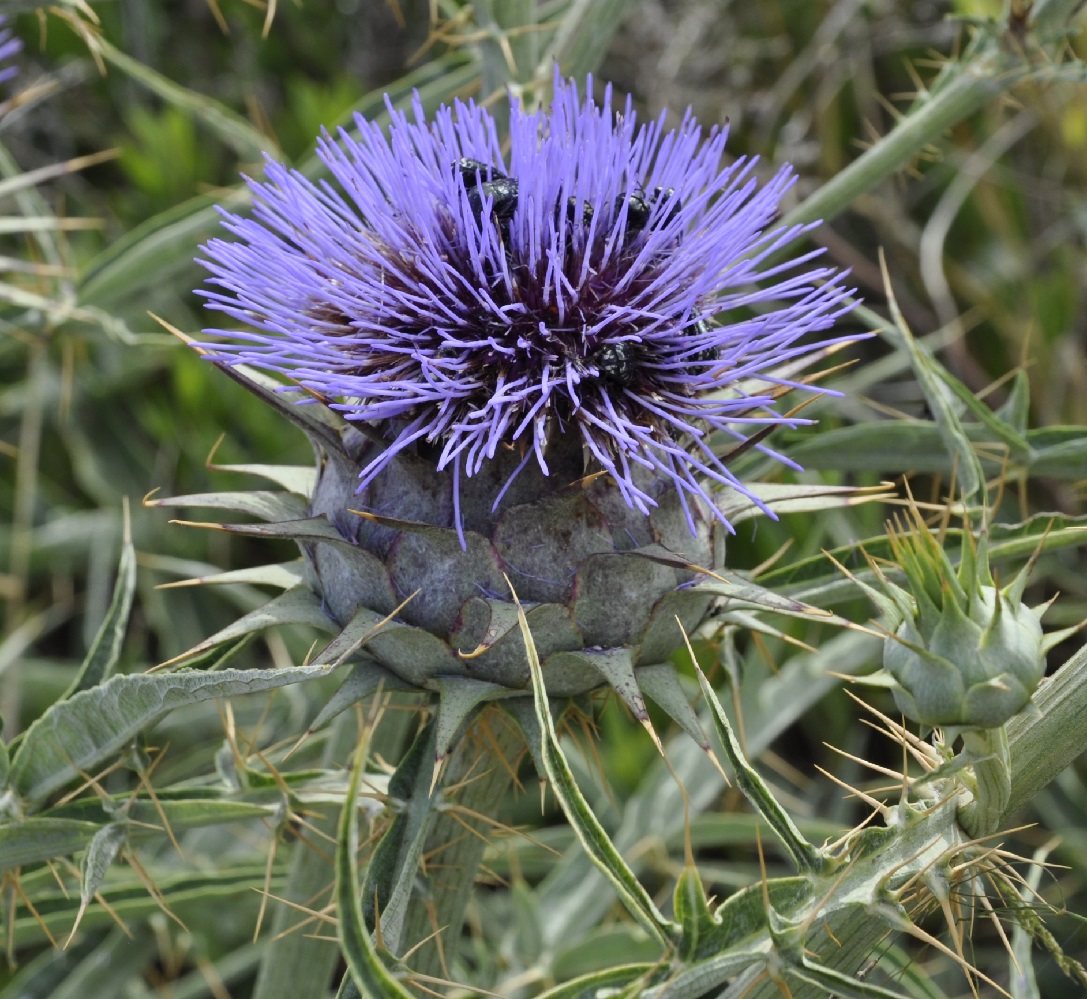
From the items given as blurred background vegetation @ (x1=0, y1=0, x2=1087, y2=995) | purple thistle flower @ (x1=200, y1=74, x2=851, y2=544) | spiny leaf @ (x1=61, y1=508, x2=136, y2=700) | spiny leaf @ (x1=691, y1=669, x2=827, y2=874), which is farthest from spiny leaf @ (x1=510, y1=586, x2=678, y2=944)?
blurred background vegetation @ (x1=0, y1=0, x2=1087, y2=995)

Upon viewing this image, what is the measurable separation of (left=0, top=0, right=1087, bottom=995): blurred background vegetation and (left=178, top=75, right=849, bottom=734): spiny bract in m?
0.63

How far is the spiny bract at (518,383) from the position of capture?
0.92m

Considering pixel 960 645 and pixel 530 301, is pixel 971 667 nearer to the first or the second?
pixel 960 645

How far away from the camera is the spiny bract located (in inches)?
36.1

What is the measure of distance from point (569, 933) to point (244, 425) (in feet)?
3.74

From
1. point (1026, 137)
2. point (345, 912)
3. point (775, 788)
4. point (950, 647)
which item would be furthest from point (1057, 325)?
point (345, 912)

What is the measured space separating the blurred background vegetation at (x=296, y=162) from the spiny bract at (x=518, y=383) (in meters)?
0.63

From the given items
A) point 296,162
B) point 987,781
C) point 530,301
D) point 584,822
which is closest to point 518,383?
point 530,301

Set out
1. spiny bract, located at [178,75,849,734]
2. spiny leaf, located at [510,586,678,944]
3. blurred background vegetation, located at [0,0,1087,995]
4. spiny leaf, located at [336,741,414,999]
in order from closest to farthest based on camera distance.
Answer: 1. spiny leaf, located at [336,741,414,999]
2. spiny leaf, located at [510,586,678,944]
3. spiny bract, located at [178,75,849,734]
4. blurred background vegetation, located at [0,0,1087,995]

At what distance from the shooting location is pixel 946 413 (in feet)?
3.57

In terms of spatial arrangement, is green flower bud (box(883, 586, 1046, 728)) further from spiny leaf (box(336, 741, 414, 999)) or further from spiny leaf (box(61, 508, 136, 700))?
spiny leaf (box(61, 508, 136, 700))

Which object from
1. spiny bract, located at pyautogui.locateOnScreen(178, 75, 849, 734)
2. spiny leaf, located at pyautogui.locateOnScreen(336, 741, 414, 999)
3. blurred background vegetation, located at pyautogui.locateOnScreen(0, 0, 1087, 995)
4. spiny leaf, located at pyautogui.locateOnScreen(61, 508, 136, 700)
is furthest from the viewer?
blurred background vegetation, located at pyautogui.locateOnScreen(0, 0, 1087, 995)

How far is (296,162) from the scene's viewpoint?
1.83 metres

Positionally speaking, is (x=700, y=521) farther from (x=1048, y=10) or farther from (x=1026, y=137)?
(x=1026, y=137)
